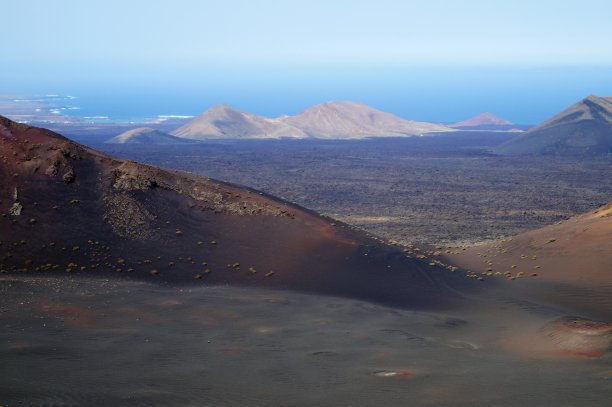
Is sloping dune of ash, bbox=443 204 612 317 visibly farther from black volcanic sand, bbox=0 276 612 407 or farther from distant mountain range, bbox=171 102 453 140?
distant mountain range, bbox=171 102 453 140

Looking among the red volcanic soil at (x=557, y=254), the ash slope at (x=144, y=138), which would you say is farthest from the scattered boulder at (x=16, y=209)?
the ash slope at (x=144, y=138)

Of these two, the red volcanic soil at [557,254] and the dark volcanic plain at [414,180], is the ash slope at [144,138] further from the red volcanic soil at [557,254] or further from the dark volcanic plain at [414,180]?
the red volcanic soil at [557,254]

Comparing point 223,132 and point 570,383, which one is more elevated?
point 223,132

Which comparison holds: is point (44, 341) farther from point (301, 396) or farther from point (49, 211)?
point (49, 211)

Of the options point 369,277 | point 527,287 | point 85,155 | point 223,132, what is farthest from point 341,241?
point 223,132

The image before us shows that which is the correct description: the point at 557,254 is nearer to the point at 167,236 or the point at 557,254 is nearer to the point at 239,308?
the point at 239,308

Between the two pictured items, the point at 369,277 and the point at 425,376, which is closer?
the point at 425,376

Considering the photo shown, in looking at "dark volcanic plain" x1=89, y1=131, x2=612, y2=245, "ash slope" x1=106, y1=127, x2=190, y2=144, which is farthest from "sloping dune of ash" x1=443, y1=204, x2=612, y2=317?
"ash slope" x1=106, y1=127, x2=190, y2=144
